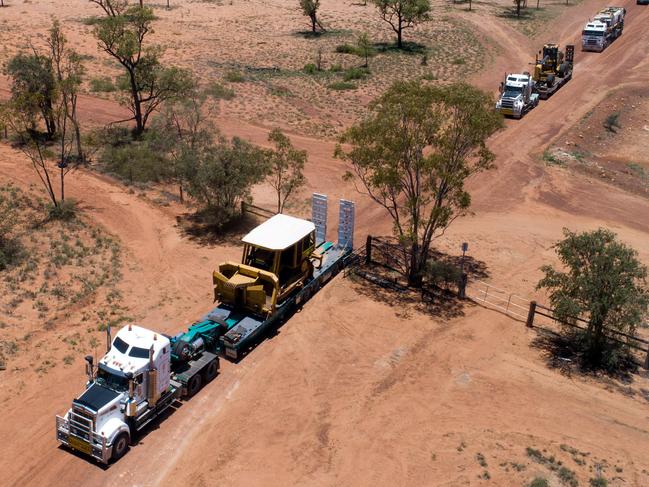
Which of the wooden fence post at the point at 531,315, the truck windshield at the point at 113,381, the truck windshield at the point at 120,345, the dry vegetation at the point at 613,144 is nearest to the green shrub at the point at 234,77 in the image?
the dry vegetation at the point at 613,144

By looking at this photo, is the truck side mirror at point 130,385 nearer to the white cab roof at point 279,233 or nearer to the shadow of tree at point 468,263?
the white cab roof at point 279,233

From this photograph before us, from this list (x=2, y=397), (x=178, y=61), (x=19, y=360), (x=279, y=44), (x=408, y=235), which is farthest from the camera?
(x=279, y=44)

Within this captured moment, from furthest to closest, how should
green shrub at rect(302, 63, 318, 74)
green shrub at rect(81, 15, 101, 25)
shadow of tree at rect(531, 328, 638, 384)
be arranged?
green shrub at rect(81, 15, 101, 25) < green shrub at rect(302, 63, 318, 74) < shadow of tree at rect(531, 328, 638, 384)

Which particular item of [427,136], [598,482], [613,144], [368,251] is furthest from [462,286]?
[613,144]

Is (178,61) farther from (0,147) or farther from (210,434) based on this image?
(210,434)

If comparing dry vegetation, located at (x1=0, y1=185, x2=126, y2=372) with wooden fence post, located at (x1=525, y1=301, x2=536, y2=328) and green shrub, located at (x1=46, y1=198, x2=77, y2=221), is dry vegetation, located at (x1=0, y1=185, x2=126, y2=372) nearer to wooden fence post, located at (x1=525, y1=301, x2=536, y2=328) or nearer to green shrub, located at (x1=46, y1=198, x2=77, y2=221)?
green shrub, located at (x1=46, y1=198, x2=77, y2=221)

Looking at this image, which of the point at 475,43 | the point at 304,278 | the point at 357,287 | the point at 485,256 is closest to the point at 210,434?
the point at 304,278

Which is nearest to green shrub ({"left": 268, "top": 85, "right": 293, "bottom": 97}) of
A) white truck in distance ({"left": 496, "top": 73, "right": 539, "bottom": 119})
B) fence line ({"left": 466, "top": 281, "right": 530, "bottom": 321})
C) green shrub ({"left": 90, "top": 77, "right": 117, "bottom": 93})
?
green shrub ({"left": 90, "top": 77, "right": 117, "bottom": 93})
